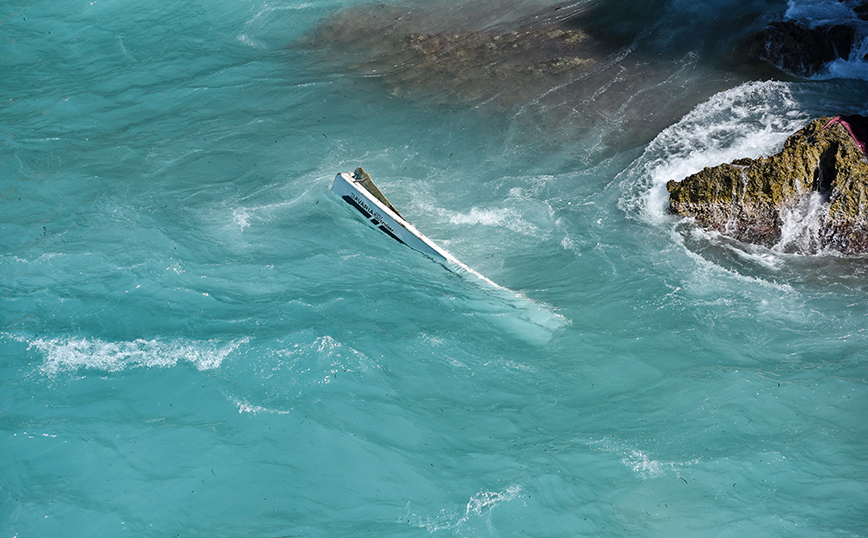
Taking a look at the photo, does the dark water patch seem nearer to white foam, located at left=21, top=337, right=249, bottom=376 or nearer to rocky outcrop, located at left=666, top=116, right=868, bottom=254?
rocky outcrop, located at left=666, top=116, right=868, bottom=254

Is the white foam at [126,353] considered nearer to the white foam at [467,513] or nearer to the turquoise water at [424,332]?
the turquoise water at [424,332]

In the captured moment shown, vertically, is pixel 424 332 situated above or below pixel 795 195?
below

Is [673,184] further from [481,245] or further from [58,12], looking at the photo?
Answer: [58,12]

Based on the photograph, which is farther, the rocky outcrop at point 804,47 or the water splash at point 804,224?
the rocky outcrop at point 804,47

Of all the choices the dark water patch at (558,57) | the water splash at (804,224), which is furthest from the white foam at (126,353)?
the water splash at (804,224)

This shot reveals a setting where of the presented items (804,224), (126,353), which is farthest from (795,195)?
(126,353)

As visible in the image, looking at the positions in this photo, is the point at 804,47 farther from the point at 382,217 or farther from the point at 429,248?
the point at 382,217

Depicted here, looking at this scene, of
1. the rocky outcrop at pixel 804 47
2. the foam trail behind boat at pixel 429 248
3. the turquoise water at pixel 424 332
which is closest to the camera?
the turquoise water at pixel 424 332
